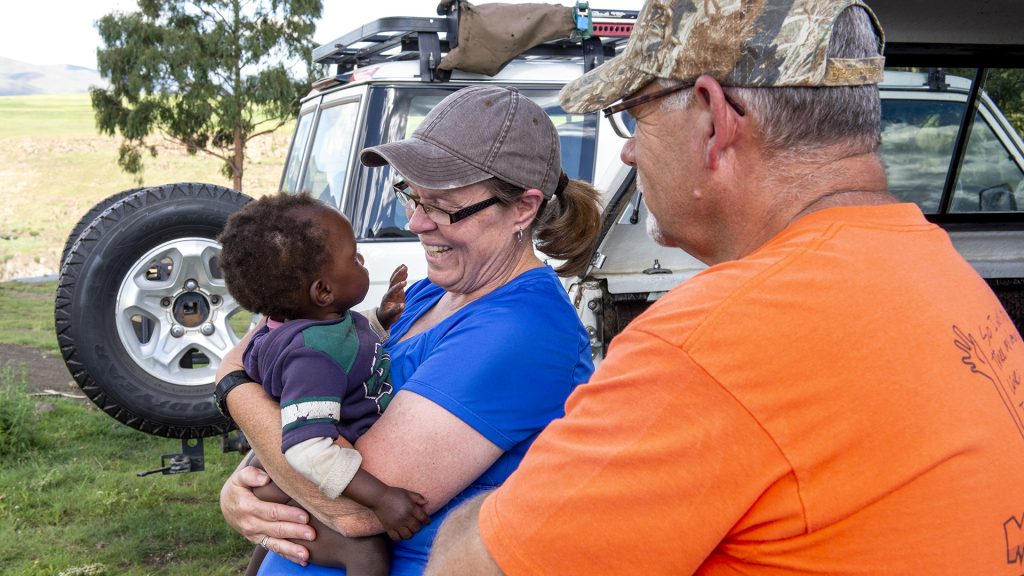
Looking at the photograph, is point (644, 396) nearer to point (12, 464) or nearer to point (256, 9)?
point (12, 464)

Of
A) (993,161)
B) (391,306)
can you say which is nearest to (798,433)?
(391,306)

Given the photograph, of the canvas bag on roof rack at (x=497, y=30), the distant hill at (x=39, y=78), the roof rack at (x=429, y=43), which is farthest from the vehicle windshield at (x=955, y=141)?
the distant hill at (x=39, y=78)

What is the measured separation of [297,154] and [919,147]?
4.00 meters

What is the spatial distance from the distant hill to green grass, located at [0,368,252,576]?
147 metres

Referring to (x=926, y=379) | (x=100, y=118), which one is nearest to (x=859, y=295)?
→ (x=926, y=379)

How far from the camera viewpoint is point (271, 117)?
59.0 feet

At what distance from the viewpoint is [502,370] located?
207cm

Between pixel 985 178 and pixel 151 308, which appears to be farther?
pixel 151 308

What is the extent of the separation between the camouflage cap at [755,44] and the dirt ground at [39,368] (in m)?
7.79

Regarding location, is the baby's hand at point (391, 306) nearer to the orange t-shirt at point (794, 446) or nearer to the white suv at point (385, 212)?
the white suv at point (385, 212)

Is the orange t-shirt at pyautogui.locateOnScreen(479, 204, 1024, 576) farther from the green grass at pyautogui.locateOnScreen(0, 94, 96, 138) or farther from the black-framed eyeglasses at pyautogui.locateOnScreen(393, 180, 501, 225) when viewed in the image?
the green grass at pyautogui.locateOnScreen(0, 94, 96, 138)

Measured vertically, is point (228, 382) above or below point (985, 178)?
below

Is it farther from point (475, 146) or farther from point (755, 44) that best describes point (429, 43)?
point (755, 44)

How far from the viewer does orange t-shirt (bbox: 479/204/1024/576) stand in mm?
1202
